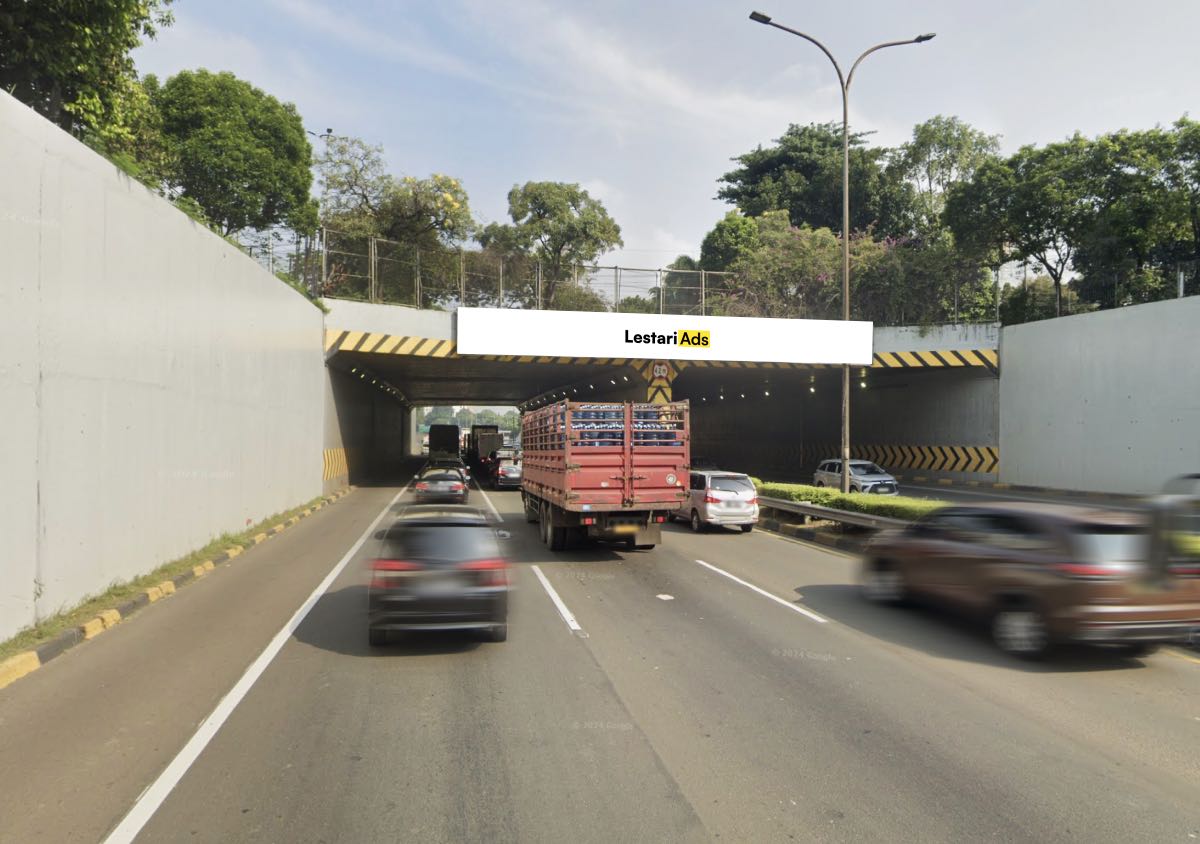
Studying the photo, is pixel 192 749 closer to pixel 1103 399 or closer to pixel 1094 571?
pixel 1094 571

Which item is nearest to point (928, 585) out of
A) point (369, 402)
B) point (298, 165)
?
point (298, 165)

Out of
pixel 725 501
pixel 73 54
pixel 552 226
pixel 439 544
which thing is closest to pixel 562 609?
pixel 439 544

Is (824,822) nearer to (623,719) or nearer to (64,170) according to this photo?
(623,719)

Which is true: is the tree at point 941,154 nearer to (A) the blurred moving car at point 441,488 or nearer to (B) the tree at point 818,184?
(B) the tree at point 818,184

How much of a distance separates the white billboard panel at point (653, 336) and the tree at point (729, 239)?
24588 millimetres

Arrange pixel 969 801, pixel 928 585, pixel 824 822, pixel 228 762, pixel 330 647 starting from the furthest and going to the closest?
pixel 928 585 < pixel 330 647 < pixel 228 762 < pixel 969 801 < pixel 824 822

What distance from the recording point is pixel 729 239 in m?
54.2

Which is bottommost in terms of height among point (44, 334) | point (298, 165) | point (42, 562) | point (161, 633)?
point (161, 633)

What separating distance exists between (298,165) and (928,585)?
3312cm

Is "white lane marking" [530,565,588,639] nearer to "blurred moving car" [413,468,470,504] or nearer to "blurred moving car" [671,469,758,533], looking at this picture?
"blurred moving car" [671,469,758,533]

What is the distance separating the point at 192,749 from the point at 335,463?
81.9ft

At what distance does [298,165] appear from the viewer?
33.6 m

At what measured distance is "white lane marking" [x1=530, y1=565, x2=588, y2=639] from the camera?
865 centimetres

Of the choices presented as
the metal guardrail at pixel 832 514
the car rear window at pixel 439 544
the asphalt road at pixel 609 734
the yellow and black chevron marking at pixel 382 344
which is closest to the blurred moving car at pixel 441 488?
the yellow and black chevron marking at pixel 382 344
